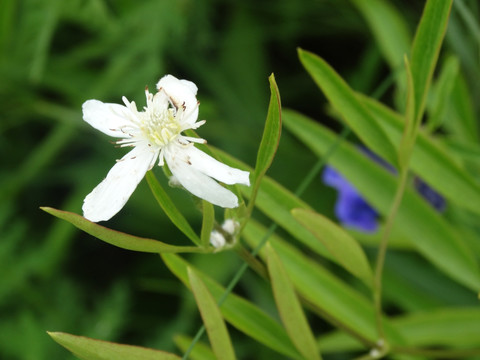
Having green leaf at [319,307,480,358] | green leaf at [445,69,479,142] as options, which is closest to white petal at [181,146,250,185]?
green leaf at [319,307,480,358]

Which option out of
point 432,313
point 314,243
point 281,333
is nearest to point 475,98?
point 432,313

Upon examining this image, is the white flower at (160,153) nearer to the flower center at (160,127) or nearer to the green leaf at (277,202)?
the flower center at (160,127)

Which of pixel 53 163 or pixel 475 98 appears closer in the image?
pixel 475 98

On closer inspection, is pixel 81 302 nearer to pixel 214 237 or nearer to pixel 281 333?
pixel 281 333

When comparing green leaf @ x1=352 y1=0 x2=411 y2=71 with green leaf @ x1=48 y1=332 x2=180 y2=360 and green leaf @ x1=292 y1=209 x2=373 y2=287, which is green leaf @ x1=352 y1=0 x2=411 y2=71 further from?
green leaf @ x1=48 y1=332 x2=180 y2=360

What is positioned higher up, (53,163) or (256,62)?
(256,62)

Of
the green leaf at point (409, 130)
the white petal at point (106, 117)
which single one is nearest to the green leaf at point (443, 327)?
the green leaf at point (409, 130)
